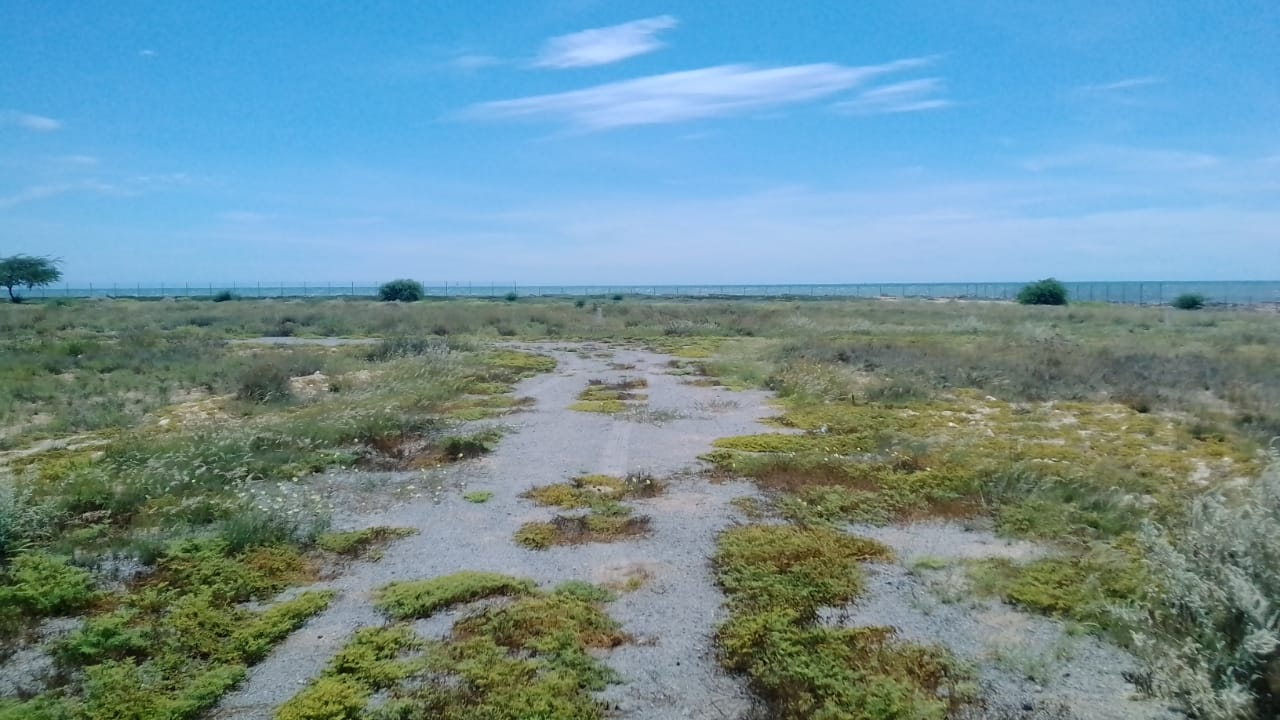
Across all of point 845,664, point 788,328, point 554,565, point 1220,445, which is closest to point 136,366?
point 554,565

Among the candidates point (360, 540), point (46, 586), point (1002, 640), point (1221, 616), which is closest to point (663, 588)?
point (1002, 640)

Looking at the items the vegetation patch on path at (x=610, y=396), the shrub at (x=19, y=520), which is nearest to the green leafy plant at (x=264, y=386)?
the vegetation patch on path at (x=610, y=396)

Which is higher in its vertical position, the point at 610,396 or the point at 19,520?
the point at 19,520

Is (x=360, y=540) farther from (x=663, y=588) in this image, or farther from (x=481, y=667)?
(x=663, y=588)

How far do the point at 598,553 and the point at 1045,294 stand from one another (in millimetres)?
64865

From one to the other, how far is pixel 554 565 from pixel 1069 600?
15.2 feet

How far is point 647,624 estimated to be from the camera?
19.9 feet

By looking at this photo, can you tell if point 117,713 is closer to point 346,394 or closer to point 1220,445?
point 346,394

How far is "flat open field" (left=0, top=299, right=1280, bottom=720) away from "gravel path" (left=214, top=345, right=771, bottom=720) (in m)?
0.04

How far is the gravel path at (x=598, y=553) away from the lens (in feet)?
17.0

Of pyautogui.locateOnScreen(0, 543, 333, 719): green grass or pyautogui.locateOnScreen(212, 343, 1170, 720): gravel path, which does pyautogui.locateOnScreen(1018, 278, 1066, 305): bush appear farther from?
pyautogui.locateOnScreen(0, 543, 333, 719): green grass

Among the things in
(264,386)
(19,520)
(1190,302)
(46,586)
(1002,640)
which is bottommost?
(1002,640)

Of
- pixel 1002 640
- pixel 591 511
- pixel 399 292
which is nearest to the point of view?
pixel 1002 640

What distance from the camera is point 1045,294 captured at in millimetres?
62219
